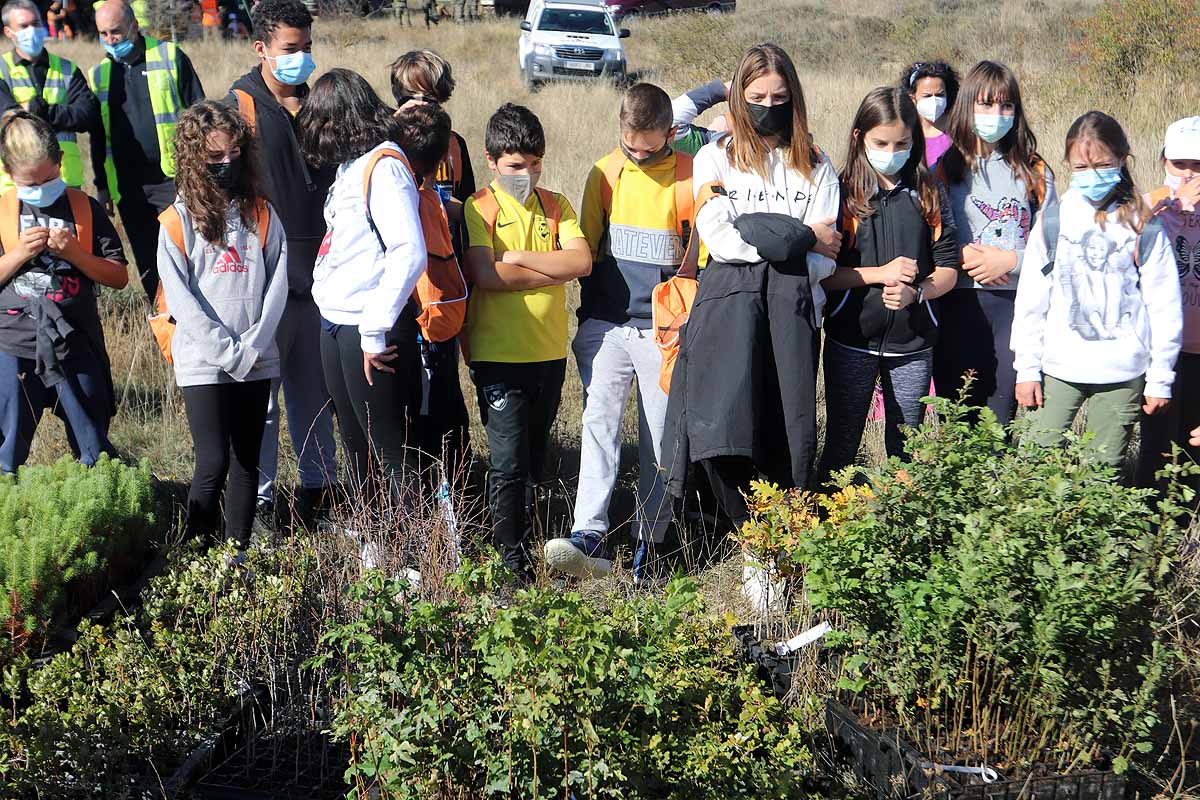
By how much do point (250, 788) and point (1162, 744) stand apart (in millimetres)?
2588

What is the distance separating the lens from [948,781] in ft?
9.34

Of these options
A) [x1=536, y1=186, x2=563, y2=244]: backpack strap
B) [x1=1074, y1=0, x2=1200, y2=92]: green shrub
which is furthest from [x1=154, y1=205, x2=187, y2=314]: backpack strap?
[x1=1074, y1=0, x2=1200, y2=92]: green shrub

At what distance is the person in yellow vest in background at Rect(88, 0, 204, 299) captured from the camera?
274 inches

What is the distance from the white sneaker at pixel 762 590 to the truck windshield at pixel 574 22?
17984mm

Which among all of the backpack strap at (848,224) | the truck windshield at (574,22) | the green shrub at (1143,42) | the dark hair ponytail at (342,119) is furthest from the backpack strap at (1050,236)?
the truck windshield at (574,22)

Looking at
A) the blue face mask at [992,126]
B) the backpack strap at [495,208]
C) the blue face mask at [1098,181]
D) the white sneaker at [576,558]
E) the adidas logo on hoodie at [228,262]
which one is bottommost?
the white sneaker at [576,558]

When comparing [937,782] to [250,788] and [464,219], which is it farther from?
[464,219]

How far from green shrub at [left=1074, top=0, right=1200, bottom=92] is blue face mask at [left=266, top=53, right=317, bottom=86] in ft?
41.3

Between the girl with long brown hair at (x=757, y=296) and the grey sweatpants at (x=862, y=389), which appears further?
the grey sweatpants at (x=862, y=389)

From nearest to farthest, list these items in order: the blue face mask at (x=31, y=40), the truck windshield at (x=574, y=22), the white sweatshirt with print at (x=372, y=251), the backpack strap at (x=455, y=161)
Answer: the white sweatshirt with print at (x=372, y=251)
the backpack strap at (x=455, y=161)
the blue face mask at (x=31, y=40)
the truck windshield at (x=574, y=22)

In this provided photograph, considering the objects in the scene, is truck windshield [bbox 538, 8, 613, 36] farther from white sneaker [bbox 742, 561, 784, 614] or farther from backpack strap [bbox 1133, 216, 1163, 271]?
white sneaker [bbox 742, 561, 784, 614]

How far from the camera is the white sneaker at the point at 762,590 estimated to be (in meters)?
3.85

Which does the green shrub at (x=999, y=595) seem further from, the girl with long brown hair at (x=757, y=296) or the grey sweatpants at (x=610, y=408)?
the grey sweatpants at (x=610, y=408)

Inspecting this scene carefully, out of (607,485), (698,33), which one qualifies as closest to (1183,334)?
(607,485)
